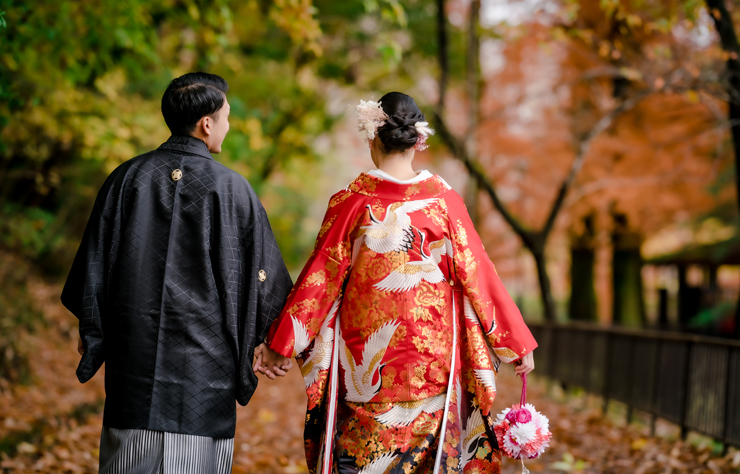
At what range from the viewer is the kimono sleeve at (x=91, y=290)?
7.77 feet

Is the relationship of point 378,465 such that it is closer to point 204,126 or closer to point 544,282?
point 204,126

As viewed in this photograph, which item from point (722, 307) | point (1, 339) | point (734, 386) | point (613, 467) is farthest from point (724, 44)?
point (722, 307)

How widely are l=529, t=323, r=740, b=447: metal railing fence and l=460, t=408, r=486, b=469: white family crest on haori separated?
3053 mm

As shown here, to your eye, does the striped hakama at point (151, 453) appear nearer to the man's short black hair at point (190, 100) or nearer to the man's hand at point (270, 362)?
the man's hand at point (270, 362)

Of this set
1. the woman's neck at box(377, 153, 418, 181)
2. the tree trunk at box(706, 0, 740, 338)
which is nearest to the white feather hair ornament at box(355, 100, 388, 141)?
the woman's neck at box(377, 153, 418, 181)

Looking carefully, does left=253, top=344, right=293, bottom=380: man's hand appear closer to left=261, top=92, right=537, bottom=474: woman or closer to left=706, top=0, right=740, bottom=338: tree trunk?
left=261, top=92, right=537, bottom=474: woman

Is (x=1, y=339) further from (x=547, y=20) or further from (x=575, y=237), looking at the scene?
(x=575, y=237)

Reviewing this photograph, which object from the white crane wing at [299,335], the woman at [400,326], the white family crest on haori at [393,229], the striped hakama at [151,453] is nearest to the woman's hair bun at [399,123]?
the woman at [400,326]

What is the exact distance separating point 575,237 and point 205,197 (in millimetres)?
11473

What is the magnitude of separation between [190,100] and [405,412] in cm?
160

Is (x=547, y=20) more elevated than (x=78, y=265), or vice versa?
(x=547, y=20)

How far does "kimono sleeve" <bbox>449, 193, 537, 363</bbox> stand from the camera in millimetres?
2609

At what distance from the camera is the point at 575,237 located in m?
12.8

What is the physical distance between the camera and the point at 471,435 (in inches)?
107
